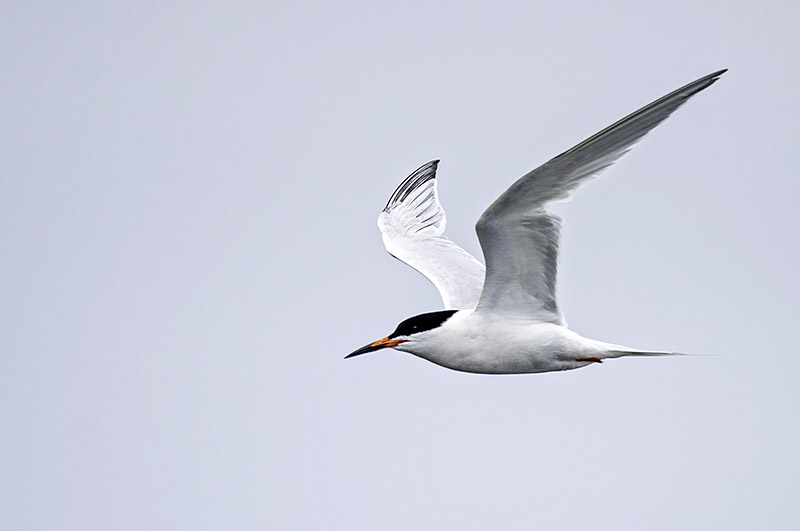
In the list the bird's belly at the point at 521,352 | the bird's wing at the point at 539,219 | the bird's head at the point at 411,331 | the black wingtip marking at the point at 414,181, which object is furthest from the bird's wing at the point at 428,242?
the bird's wing at the point at 539,219

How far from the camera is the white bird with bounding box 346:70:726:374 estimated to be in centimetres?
698

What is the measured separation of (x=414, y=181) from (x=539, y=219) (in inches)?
179

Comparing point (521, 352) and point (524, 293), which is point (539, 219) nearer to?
point (524, 293)

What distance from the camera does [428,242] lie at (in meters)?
10.9

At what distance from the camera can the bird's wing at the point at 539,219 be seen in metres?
6.79

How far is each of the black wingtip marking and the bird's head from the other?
323 cm

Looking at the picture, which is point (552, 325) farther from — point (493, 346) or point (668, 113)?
point (668, 113)

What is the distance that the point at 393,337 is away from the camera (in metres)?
8.60

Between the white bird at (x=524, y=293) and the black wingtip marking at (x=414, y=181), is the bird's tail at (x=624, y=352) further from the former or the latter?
the black wingtip marking at (x=414, y=181)

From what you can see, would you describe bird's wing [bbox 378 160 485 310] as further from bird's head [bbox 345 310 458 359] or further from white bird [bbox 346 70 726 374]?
bird's head [bbox 345 310 458 359]

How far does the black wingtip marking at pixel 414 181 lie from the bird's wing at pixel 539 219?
3565mm

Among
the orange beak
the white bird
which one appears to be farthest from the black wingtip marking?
the orange beak

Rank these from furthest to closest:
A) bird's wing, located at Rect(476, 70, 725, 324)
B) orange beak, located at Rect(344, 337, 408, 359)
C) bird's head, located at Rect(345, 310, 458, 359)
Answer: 1. orange beak, located at Rect(344, 337, 408, 359)
2. bird's head, located at Rect(345, 310, 458, 359)
3. bird's wing, located at Rect(476, 70, 725, 324)

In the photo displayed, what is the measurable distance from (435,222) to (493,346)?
10.8 ft
